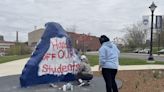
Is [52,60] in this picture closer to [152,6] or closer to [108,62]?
[108,62]

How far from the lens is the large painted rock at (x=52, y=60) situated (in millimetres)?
13094

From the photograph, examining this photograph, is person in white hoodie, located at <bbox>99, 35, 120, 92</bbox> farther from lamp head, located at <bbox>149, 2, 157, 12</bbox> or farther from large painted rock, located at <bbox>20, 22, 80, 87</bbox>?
lamp head, located at <bbox>149, 2, 157, 12</bbox>

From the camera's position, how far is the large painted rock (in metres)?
13.1

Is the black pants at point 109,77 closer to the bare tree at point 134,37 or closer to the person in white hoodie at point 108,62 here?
the person in white hoodie at point 108,62

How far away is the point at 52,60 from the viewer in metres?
13.7

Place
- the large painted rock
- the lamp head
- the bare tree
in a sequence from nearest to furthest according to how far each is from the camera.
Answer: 1. the large painted rock
2. the lamp head
3. the bare tree

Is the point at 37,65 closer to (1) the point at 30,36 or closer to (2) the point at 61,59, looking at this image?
(2) the point at 61,59

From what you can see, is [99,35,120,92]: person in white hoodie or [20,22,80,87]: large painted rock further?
[20,22,80,87]: large painted rock

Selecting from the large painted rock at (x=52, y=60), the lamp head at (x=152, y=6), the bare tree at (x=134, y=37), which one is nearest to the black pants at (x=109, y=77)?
the large painted rock at (x=52, y=60)

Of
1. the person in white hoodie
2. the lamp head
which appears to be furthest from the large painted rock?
the lamp head

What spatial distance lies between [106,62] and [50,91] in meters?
2.95

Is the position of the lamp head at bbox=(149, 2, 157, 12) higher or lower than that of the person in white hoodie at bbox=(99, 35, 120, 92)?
higher

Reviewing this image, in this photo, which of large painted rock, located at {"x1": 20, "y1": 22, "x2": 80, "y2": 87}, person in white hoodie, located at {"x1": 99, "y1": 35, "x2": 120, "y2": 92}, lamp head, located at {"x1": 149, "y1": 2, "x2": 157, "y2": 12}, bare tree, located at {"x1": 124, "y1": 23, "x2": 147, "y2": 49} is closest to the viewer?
person in white hoodie, located at {"x1": 99, "y1": 35, "x2": 120, "y2": 92}

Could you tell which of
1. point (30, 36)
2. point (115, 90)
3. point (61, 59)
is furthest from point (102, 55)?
point (30, 36)
